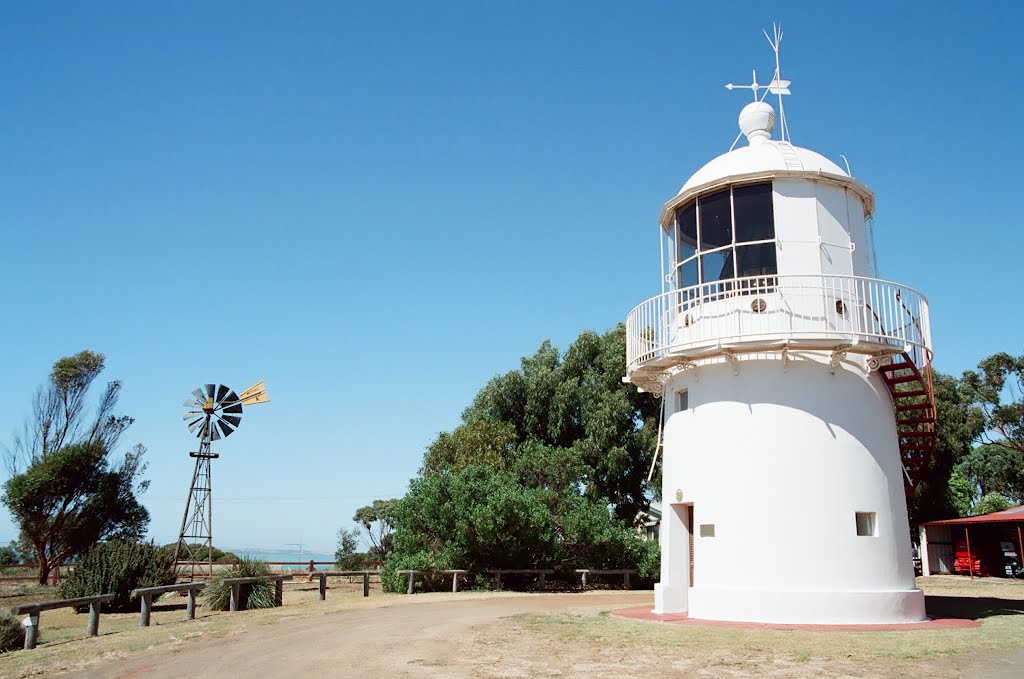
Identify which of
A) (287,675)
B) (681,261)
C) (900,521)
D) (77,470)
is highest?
(681,261)

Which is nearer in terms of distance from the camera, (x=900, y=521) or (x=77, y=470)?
(x=900, y=521)

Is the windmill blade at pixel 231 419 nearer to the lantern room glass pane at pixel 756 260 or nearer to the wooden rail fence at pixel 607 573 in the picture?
the wooden rail fence at pixel 607 573

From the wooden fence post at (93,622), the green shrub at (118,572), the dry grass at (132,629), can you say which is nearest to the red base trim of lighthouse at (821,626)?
the dry grass at (132,629)

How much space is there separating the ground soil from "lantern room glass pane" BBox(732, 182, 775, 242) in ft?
24.4

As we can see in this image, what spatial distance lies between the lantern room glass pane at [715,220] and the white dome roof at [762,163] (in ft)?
1.22

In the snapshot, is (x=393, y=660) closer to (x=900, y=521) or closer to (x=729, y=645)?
(x=729, y=645)

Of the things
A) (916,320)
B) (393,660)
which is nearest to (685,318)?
(916,320)

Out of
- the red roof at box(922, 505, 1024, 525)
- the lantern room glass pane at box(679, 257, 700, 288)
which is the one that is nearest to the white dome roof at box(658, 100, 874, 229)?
the lantern room glass pane at box(679, 257, 700, 288)

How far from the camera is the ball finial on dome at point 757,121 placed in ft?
57.3

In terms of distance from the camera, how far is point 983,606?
17.2 m

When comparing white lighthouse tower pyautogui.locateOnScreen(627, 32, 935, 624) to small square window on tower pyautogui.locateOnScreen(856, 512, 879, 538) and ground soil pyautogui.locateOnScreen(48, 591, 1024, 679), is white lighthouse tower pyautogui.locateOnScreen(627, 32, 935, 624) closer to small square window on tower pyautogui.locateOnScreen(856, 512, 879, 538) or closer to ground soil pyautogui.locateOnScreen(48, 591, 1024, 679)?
small square window on tower pyautogui.locateOnScreen(856, 512, 879, 538)

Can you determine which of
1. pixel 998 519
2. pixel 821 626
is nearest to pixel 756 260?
pixel 821 626

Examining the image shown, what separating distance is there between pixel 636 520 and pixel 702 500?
19.4m

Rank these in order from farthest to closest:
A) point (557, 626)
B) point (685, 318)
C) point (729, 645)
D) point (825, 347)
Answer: point (685, 318) < point (825, 347) < point (557, 626) < point (729, 645)
